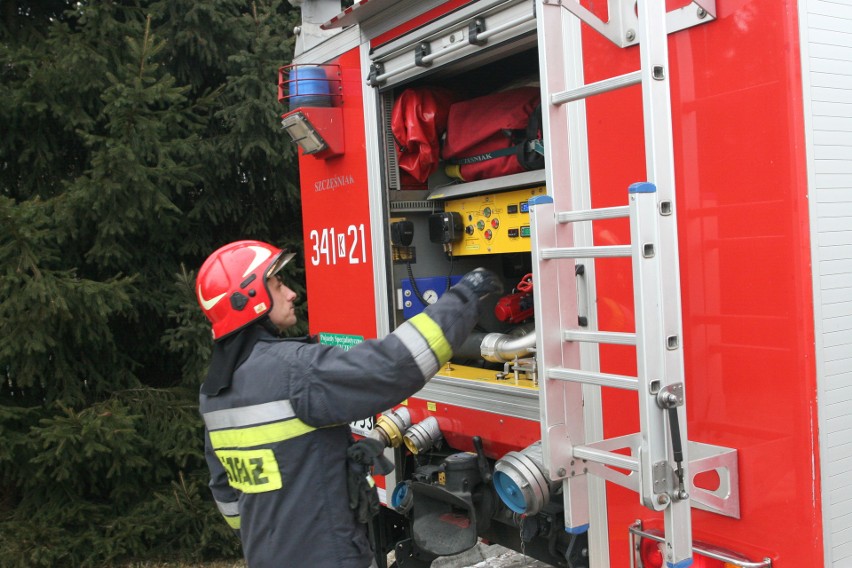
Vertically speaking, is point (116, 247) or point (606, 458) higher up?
point (116, 247)

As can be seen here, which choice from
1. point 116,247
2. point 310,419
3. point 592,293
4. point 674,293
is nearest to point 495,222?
point 592,293

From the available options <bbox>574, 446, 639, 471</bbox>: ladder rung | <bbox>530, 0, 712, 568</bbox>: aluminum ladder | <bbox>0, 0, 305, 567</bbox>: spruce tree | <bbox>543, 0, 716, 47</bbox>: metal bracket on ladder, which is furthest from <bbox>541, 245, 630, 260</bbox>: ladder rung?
<bbox>0, 0, 305, 567</bbox>: spruce tree

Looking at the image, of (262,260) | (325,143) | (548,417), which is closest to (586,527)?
(548,417)

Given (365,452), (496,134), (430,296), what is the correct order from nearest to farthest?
(365,452) < (496,134) < (430,296)

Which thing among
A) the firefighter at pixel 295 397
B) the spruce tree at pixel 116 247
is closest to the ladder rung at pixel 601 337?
the firefighter at pixel 295 397

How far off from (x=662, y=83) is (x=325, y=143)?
203 cm

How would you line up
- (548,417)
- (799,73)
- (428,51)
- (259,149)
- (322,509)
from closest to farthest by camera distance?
(799,73) < (548,417) < (322,509) < (428,51) < (259,149)

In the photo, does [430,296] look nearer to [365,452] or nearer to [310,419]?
[365,452]

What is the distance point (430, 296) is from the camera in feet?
11.8

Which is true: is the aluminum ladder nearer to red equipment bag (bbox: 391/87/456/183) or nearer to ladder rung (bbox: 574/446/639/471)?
ladder rung (bbox: 574/446/639/471)

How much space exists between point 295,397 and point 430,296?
1.38m

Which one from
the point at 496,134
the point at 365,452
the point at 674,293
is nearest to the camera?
the point at 674,293

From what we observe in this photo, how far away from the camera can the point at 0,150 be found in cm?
542

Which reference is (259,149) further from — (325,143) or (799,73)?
(799,73)
